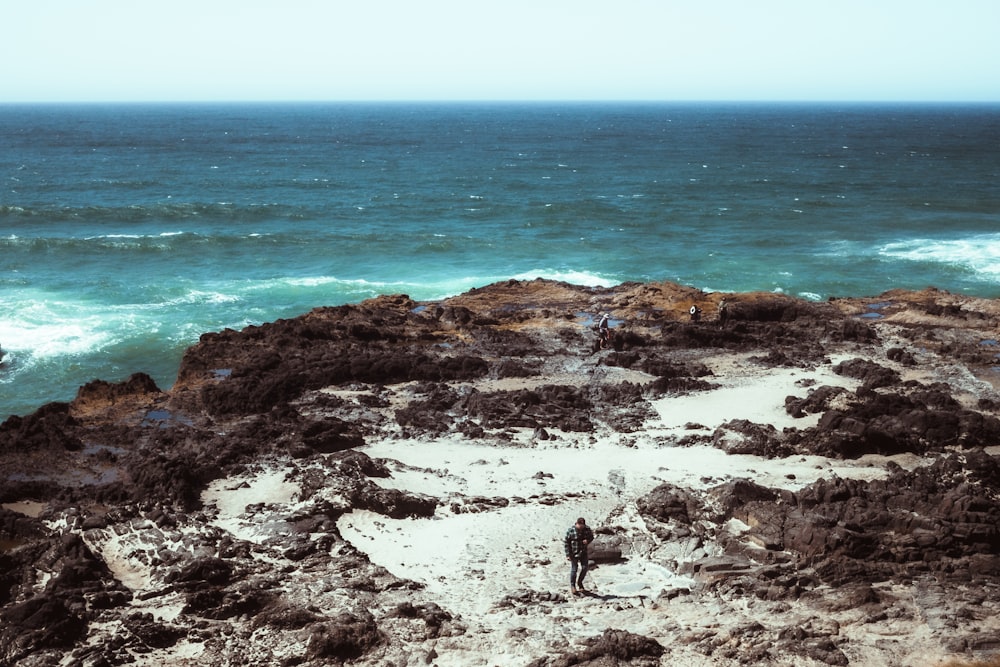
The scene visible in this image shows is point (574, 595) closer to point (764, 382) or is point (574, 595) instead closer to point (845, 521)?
point (845, 521)

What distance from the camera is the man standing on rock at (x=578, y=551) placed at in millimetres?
13836

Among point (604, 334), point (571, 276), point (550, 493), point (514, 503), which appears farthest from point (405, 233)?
point (514, 503)

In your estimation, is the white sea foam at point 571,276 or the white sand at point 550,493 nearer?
the white sand at point 550,493

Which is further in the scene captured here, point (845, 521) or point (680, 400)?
point (680, 400)

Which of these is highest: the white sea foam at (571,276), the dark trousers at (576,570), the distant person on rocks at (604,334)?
the distant person on rocks at (604,334)

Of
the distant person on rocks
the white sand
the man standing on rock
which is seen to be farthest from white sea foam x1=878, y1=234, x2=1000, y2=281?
the man standing on rock

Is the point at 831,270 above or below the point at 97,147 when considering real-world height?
below

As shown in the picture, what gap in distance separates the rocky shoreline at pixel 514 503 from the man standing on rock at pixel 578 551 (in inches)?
9.0

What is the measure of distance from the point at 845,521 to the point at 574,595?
17.2 feet

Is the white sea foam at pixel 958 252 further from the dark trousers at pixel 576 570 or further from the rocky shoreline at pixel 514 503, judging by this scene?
the dark trousers at pixel 576 570

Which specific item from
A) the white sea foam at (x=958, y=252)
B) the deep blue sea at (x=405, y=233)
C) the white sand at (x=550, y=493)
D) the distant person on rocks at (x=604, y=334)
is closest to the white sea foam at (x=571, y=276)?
the deep blue sea at (x=405, y=233)

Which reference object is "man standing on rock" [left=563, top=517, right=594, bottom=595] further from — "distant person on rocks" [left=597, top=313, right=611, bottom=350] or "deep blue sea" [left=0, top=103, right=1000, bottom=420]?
"deep blue sea" [left=0, top=103, right=1000, bottom=420]

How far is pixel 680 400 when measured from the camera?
21781 mm

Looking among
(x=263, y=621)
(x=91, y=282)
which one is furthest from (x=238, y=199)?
(x=263, y=621)
